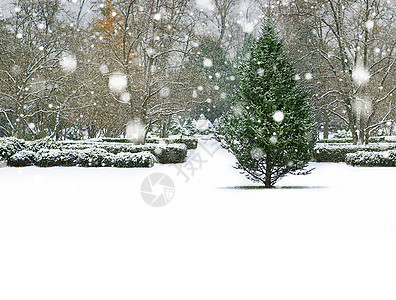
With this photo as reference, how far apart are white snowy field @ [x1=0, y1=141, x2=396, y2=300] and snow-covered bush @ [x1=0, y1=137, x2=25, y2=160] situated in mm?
8735

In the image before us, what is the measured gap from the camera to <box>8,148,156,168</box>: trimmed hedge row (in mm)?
16250

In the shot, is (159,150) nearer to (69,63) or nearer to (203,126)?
(69,63)

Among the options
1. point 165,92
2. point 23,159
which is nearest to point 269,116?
point 23,159

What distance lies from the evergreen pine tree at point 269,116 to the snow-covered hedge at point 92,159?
7038 millimetres

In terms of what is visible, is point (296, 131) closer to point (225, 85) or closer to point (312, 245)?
point (312, 245)

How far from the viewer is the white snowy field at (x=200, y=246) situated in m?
3.84

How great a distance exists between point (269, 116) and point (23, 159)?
41.7 ft

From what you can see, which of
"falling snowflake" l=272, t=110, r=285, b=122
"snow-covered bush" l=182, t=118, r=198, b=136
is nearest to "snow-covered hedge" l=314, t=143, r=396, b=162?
"falling snowflake" l=272, t=110, r=285, b=122

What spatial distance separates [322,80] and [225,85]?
103 feet

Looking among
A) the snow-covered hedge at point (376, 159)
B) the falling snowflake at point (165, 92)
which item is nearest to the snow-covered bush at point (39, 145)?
the falling snowflake at point (165, 92)

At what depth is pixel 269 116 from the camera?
947cm

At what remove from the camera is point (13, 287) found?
388cm

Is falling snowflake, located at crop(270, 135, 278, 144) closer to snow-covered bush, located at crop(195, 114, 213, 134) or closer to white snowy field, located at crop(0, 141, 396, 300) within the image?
white snowy field, located at crop(0, 141, 396, 300)

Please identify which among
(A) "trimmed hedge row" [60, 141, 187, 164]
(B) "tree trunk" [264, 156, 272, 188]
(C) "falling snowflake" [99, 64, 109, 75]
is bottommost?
(B) "tree trunk" [264, 156, 272, 188]
